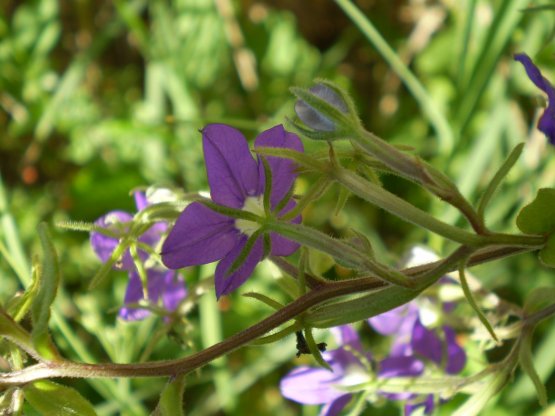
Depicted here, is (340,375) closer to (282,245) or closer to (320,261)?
(320,261)

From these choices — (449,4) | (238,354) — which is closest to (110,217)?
(238,354)

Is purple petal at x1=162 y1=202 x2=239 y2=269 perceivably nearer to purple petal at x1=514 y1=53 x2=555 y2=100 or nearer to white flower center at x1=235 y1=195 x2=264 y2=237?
white flower center at x1=235 y1=195 x2=264 y2=237

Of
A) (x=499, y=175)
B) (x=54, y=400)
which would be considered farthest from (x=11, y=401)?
(x=499, y=175)

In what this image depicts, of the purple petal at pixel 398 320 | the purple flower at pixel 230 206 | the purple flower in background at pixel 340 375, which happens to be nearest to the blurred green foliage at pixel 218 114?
the purple petal at pixel 398 320

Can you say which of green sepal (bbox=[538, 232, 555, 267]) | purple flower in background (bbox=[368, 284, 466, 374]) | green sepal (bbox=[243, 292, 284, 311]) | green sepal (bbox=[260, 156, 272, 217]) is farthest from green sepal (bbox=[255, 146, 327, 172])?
purple flower in background (bbox=[368, 284, 466, 374])

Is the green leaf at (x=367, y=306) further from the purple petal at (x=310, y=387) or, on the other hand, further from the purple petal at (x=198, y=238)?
the purple petal at (x=310, y=387)

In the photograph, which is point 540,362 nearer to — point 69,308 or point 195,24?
point 69,308
